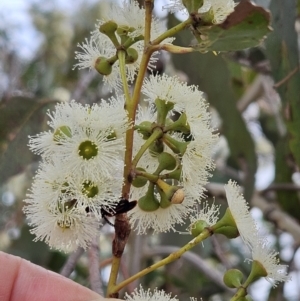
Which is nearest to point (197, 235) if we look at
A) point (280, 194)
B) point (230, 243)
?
point (280, 194)

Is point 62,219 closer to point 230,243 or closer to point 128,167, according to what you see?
point 128,167

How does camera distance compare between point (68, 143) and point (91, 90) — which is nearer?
point (68, 143)

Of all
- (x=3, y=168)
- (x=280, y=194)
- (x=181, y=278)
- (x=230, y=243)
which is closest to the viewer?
(x=3, y=168)

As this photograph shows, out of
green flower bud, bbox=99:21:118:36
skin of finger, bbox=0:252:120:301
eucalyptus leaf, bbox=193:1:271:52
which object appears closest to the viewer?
eucalyptus leaf, bbox=193:1:271:52

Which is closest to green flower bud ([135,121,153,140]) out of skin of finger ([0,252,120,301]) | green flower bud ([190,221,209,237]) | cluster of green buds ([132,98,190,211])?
cluster of green buds ([132,98,190,211])

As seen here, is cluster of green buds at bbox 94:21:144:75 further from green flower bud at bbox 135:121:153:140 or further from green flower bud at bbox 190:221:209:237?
green flower bud at bbox 190:221:209:237

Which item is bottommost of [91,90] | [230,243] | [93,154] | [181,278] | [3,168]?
[230,243]
